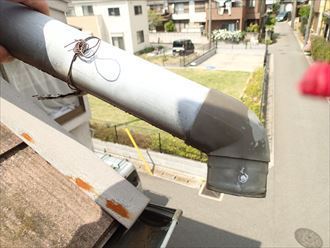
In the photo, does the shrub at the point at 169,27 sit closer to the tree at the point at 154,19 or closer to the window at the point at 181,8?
the tree at the point at 154,19

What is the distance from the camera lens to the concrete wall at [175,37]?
4328 centimetres

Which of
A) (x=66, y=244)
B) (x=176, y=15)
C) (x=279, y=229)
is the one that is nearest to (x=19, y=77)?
(x=66, y=244)

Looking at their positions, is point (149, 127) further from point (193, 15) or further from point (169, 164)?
point (193, 15)

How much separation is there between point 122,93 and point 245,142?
123 cm

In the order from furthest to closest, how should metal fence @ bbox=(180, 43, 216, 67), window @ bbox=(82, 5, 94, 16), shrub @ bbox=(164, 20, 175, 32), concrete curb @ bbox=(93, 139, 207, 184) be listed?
shrub @ bbox=(164, 20, 175, 32) → window @ bbox=(82, 5, 94, 16) → metal fence @ bbox=(180, 43, 216, 67) → concrete curb @ bbox=(93, 139, 207, 184)

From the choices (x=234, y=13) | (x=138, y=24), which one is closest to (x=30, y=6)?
(x=138, y=24)

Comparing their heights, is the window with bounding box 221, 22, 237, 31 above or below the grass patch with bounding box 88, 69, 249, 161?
above

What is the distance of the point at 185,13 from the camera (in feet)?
161

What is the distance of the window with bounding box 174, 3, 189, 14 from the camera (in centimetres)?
4878

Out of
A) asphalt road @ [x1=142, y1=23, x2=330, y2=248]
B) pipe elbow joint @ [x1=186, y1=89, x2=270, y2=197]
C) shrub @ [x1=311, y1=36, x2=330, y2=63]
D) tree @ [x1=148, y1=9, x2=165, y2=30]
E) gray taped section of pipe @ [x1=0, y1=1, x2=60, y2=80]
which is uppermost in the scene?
gray taped section of pipe @ [x1=0, y1=1, x2=60, y2=80]

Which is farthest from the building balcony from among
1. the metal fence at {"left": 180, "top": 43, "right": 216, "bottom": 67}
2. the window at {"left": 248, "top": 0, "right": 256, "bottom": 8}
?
the metal fence at {"left": 180, "top": 43, "right": 216, "bottom": 67}

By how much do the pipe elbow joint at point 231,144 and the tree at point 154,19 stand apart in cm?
4878

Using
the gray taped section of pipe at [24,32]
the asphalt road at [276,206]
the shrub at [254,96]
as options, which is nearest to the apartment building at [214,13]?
the shrub at [254,96]

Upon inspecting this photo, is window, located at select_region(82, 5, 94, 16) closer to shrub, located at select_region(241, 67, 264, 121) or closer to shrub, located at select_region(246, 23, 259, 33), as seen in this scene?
shrub, located at select_region(246, 23, 259, 33)
